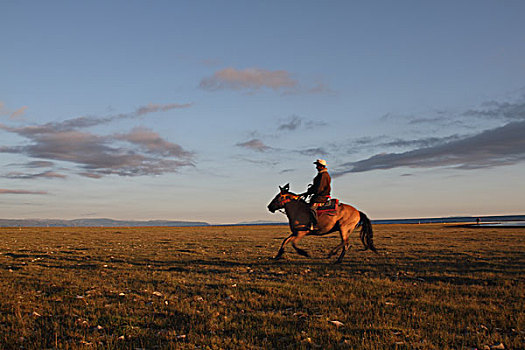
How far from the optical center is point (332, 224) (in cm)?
1761

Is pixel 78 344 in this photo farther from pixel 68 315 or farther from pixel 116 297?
pixel 116 297

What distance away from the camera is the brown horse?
1757cm

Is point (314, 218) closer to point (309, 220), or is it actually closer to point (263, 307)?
point (309, 220)

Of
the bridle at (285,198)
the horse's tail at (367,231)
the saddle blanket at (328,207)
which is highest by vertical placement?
the bridle at (285,198)

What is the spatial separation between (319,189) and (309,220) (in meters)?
1.57

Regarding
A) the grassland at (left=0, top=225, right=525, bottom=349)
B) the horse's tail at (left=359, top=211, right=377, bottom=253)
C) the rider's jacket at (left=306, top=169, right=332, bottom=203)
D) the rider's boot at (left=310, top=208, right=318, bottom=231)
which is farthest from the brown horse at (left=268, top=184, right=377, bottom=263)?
the grassland at (left=0, top=225, right=525, bottom=349)

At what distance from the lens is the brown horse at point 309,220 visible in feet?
57.7

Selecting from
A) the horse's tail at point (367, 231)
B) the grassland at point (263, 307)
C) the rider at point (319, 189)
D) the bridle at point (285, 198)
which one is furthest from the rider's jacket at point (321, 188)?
the grassland at point (263, 307)

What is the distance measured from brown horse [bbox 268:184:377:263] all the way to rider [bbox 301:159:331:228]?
1.19ft

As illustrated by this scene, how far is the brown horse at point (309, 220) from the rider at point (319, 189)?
0.36 metres

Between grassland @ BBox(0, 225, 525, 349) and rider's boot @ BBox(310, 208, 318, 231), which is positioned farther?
rider's boot @ BBox(310, 208, 318, 231)

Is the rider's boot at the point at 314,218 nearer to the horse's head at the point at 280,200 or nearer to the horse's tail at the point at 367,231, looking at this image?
the horse's head at the point at 280,200

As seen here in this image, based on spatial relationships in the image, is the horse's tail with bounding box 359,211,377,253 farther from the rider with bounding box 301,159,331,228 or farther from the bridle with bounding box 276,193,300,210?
the bridle with bounding box 276,193,300,210

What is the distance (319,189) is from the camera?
Answer: 17.2 metres
